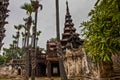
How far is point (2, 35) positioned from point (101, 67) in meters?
9.42

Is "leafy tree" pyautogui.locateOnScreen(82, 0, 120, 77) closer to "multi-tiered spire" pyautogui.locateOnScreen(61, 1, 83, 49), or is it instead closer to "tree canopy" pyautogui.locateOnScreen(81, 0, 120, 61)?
"tree canopy" pyautogui.locateOnScreen(81, 0, 120, 61)

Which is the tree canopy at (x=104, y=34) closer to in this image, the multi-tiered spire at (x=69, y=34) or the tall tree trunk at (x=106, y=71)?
the tall tree trunk at (x=106, y=71)

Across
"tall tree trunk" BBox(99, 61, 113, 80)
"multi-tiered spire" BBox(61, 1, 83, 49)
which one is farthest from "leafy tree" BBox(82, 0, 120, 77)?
"multi-tiered spire" BBox(61, 1, 83, 49)

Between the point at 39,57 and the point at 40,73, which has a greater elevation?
the point at 39,57

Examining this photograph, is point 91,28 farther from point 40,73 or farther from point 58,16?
point 40,73

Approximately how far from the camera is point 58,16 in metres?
25.8

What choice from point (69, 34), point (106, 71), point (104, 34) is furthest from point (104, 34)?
point (69, 34)

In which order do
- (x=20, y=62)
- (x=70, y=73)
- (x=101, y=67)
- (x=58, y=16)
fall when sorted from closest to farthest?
(x=101, y=67), (x=58, y=16), (x=70, y=73), (x=20, y=62)

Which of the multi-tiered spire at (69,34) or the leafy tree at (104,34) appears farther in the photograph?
the multi-tiered spire at (69,34)

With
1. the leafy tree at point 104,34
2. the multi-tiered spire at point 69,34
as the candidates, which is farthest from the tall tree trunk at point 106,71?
the multi-tiered spire at point 69,34

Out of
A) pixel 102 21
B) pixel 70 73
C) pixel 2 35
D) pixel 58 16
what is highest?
pixel 58 16

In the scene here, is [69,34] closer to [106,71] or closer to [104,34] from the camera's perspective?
[106,71]

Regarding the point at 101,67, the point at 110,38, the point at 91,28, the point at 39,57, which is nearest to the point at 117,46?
the point at 110,38

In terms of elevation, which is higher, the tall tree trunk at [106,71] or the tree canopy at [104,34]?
the tree canopy at [104,34]
